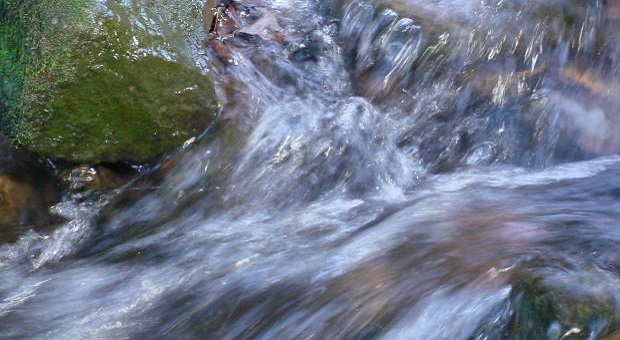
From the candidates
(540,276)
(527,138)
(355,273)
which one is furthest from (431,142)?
(540,276)

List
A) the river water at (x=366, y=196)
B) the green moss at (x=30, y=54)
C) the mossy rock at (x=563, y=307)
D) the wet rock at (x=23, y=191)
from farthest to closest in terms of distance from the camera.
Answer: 1. the green moss at (x=30, y=54)
2. the wet rock at (x=23, y=191)
3. the river water at (x=366, y=196)
4. the mossy rock at (x=563, y=307)

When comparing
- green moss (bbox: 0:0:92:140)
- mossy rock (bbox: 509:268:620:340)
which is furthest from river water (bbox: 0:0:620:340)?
green moss (bbox: 0:0:92:140)

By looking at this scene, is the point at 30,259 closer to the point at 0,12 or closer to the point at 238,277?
the point at 238,277

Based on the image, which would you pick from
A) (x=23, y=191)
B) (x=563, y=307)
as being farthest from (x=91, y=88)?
(x=563, y=307)

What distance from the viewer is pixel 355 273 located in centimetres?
302

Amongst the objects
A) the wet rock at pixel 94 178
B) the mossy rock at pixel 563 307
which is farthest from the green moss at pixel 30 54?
the mossy rock at pixel 563 307

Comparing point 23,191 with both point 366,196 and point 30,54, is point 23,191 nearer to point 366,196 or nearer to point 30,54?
point 30,54

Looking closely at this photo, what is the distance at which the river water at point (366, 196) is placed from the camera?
276 centimetres

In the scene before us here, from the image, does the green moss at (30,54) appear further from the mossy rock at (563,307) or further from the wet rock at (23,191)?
the mossy rock at (563,307)

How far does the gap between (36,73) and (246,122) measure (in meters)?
1.03

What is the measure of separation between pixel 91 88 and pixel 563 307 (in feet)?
7.92

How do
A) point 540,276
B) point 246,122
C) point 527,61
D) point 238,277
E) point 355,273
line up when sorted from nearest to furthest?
point 540,276 → point 355,273 → point 238,277 → point 246,122 → point 527,61

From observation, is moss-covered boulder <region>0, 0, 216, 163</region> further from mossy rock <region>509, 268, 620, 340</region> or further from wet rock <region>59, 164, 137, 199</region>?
mossy rock <region>509, 268, 620, 340</region>

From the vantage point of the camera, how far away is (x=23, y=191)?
146 inches
